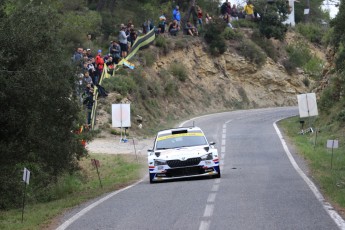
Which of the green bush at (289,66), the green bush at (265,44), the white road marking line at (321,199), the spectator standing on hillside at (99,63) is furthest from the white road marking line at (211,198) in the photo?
the green bush at (265,44)

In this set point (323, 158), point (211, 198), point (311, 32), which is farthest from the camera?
point (311, 32)

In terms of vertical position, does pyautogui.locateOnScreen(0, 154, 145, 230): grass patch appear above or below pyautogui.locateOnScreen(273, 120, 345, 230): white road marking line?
below

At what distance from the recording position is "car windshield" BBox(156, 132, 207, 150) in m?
23.2

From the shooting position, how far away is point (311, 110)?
3828 centimetres

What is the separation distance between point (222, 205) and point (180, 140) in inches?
310

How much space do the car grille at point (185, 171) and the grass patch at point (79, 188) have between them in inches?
67.5

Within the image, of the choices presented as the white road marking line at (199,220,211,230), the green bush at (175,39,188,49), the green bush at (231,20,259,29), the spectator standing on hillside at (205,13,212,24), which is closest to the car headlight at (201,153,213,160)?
the white road marking line at (199,220,211,230)

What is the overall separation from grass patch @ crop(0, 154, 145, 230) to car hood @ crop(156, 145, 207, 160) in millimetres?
1759

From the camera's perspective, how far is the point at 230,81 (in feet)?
204

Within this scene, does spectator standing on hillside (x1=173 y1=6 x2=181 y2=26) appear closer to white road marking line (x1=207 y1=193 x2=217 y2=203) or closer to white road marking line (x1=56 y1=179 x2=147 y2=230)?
white road marking line (x1=56 y1=179 x2=147 y2=230)

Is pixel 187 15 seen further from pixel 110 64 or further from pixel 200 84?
pixel 110 64

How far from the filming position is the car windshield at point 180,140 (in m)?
23.2

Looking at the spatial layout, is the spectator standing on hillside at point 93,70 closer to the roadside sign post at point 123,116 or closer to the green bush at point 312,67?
the roadside sign post at point 123,116

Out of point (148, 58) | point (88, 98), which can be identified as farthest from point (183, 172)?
point (148, 58)
